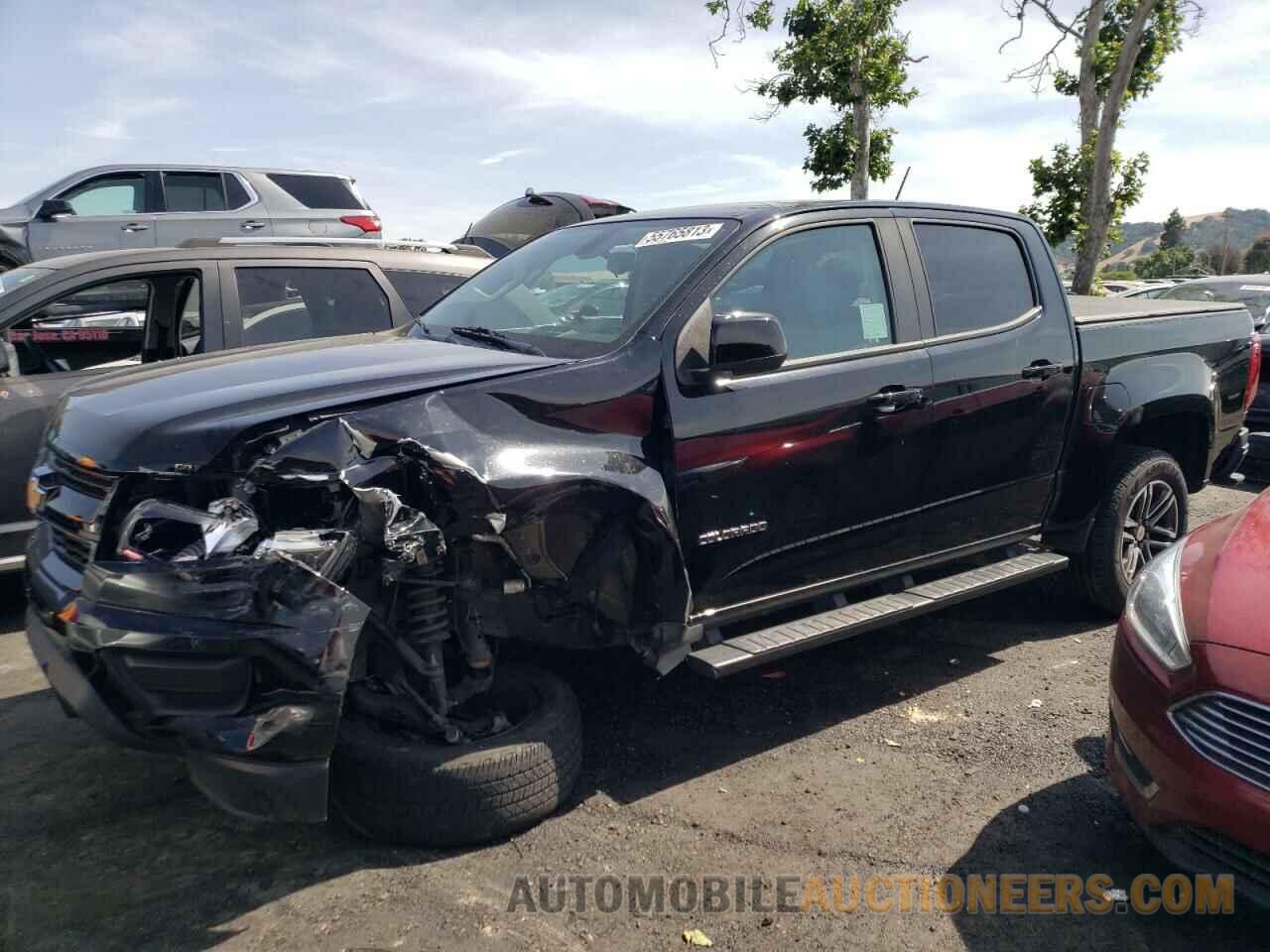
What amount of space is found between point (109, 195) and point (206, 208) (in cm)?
98

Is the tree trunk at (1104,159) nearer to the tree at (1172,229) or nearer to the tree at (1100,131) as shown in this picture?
the tree at (1100,131)

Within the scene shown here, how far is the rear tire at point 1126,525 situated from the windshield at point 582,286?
2442 millimetres

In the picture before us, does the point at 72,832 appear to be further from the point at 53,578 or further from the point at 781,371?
the point at 781,371

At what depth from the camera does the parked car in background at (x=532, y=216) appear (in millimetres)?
9961

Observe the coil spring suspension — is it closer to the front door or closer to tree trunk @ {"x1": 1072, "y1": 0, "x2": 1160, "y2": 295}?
the front door

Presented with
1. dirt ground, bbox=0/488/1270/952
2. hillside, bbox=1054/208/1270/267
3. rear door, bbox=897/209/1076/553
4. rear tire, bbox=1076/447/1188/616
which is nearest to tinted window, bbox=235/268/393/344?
dirt ground, bbox=0/488/1270/952

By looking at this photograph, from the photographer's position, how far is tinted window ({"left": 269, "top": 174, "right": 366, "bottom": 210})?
11.0 meters

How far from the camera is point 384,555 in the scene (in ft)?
8.46

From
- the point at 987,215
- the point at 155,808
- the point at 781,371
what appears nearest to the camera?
the point at 155,808

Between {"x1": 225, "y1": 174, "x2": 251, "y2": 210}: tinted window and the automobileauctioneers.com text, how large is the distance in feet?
32.5

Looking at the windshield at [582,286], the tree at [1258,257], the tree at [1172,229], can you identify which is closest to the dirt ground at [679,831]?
the windshield at [582,286]

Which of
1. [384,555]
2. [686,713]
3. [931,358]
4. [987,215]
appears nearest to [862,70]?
[987,215]

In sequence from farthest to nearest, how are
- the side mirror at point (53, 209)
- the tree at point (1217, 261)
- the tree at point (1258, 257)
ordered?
the tree at point (1217, 261), the tree at point (1258, 257), the side mirror at point (53, 209)

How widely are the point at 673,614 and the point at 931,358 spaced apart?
5.35 ft
